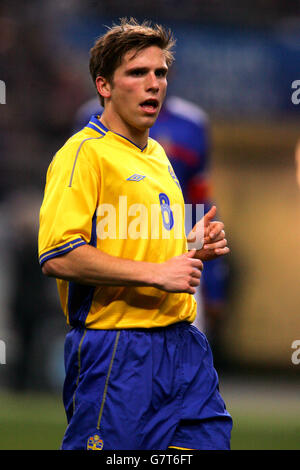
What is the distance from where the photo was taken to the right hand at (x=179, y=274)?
3.44m

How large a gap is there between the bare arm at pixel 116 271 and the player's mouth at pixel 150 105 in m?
0.61

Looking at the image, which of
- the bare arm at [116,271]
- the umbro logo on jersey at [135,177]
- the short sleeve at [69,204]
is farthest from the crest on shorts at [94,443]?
the umbro logo on jersey at [135,177]

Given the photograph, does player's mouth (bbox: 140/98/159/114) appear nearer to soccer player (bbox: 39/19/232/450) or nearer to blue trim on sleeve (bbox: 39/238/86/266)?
soccer player (bbox: 39/19/232/450)

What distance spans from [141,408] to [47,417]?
4632 millimetres

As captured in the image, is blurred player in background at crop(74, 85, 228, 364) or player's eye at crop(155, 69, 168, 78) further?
blurred player in background at crop(74, 85, 228, 364)

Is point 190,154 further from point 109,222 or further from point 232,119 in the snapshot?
point 232,119

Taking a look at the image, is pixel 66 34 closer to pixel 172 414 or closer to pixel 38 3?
pixel 38 3

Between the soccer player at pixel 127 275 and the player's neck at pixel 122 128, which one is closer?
the soccer player at pixel 127 275

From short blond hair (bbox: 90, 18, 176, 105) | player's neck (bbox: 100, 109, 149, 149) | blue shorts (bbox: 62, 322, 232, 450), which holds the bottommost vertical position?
blue shorts (bbox: 62, 322, 232, 450)

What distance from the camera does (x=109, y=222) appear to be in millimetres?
3574

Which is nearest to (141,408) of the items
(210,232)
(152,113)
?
(210,232)

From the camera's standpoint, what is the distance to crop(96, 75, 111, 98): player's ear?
12.4 ft

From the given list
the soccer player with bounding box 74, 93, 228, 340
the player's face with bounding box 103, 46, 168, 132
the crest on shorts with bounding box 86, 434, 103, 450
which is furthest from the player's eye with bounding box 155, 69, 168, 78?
the soccer player with bounding box 74, 93, 228, 340

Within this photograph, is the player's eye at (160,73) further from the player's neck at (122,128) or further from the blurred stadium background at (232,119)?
the blurred stadium background at (232,119)
